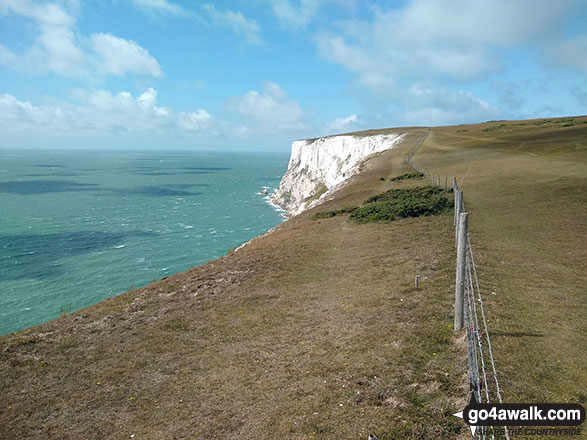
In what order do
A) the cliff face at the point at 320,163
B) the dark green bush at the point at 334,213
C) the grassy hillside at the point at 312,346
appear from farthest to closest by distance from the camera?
the cliff face at the point at 320,163 → the dark green bush at the point at 334,213 → the grassy hillside at the point at 312,346

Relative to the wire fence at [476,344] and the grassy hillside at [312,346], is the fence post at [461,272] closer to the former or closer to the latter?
the wire fence at [476,344]

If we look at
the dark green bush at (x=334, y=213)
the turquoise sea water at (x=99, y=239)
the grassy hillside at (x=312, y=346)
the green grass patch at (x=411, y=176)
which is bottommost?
the turquoise sea water at (x=99, y=239)

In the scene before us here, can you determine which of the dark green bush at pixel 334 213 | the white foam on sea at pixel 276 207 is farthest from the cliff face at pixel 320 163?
the dark green bush at pixel 334 213

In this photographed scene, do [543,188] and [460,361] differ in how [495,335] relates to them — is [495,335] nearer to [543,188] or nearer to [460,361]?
[460,361]

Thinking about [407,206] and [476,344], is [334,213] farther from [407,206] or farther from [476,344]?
[476,344]

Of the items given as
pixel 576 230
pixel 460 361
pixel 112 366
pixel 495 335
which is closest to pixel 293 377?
pixel 460 361

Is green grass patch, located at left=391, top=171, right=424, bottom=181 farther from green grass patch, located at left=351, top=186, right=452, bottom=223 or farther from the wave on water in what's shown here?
the wave on water
